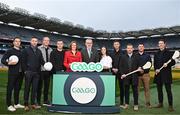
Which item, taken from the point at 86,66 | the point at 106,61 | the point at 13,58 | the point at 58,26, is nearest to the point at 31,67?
the point at 13,58

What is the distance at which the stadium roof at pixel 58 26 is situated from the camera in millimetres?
56219

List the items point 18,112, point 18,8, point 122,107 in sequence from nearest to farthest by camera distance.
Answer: point 18,112 < point 122,107 < point 18,8

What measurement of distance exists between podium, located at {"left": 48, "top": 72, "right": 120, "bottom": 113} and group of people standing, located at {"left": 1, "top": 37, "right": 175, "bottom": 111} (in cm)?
60

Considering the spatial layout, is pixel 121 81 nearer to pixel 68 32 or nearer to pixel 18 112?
pixel 18 112

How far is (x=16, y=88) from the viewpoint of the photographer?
28.7 feet

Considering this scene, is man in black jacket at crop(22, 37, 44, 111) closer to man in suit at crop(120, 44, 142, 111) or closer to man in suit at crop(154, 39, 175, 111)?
man in suit at crop(120, 44, 142, 111)

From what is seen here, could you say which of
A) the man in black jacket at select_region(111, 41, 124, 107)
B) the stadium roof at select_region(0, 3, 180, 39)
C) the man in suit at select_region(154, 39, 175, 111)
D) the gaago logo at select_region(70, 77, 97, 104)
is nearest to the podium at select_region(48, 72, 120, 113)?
the gaago logo at select_region(70, 77, 97, 104)

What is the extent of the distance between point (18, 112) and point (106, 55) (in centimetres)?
315

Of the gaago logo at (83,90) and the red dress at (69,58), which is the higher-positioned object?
the red dress at (69,58)

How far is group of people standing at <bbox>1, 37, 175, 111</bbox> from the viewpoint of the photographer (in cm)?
855

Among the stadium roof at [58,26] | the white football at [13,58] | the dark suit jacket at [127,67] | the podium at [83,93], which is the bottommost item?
the podium at [83,93]

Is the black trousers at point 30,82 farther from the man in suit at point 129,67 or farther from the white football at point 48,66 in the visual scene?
the man in suit at point 129,67

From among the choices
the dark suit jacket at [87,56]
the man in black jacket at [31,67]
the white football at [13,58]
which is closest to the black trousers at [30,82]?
the man in black jacket at [31,67]

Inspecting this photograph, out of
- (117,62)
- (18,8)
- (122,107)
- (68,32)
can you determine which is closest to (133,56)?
(117,62)
